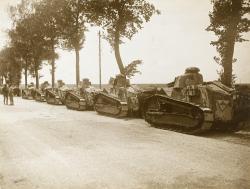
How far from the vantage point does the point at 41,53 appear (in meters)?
43.6

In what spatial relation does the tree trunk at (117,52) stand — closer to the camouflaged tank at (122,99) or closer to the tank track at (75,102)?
the tank track at (75,102)

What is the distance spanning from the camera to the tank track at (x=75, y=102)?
70.4 feet

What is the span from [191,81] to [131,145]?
4978 mm

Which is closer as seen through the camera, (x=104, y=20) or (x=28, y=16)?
(x=104, y=20)

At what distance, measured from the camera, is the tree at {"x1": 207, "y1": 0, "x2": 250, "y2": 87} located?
18.7 m

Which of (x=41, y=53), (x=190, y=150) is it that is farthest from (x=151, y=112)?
(x=41, y=53)

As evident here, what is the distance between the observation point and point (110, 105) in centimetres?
1814

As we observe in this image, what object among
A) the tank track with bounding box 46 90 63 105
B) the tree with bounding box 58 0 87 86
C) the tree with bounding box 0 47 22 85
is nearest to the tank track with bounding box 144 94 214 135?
the tank track with bounding box 46 90 63 105

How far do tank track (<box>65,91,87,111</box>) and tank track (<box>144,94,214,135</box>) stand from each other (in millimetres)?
7718

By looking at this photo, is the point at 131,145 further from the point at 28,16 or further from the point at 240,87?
the point at 28,16

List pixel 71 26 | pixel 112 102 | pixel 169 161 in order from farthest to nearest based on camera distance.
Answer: pixel 71 26, pixel 112 102, pixel 169 161

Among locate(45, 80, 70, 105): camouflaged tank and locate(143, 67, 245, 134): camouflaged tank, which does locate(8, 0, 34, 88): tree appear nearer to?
locate(45, 80, 70, 105): camouflaged tank

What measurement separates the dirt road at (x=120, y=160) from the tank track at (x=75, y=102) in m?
9.18

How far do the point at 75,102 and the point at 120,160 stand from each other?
14856 mm
